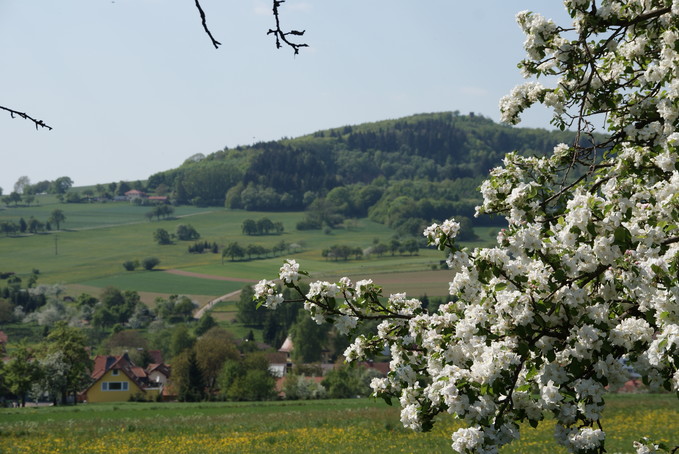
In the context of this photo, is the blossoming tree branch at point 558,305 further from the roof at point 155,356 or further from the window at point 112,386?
the roof at point 155,356

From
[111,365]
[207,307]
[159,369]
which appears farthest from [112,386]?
[207,307]

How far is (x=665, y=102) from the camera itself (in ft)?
34.9

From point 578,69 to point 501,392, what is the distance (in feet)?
20.1

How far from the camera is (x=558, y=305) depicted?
798 cm

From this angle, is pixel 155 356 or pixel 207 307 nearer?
pixel 155 356

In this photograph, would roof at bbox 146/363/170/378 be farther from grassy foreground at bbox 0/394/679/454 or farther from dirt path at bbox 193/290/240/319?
grassy foreground at bbox 0/394/679/454

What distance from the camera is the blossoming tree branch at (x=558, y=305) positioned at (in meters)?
7.70

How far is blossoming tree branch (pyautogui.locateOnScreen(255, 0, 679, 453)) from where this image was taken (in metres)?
7.70

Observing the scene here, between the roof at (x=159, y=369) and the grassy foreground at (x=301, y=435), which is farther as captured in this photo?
the roof at (x=159, y=369)

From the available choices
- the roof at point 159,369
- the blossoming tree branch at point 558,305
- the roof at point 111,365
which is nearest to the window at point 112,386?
the roof at point 111,365

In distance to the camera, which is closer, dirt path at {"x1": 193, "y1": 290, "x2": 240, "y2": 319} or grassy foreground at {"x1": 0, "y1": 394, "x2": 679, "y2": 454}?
grassy foreground at {"x1": 0, "y1": 394, "x2": 679, "y2": 454}

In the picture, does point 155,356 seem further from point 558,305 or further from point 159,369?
point 558,305

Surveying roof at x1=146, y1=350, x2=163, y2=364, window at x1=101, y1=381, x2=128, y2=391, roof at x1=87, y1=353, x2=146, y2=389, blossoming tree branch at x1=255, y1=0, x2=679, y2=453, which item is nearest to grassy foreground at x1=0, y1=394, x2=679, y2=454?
blossoming tree branch at x1=255, y1=0, x2=679, y2=453

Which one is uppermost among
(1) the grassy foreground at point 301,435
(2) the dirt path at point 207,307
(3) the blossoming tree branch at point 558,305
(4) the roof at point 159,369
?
(3) the blossoming tree branch at point 558,305
